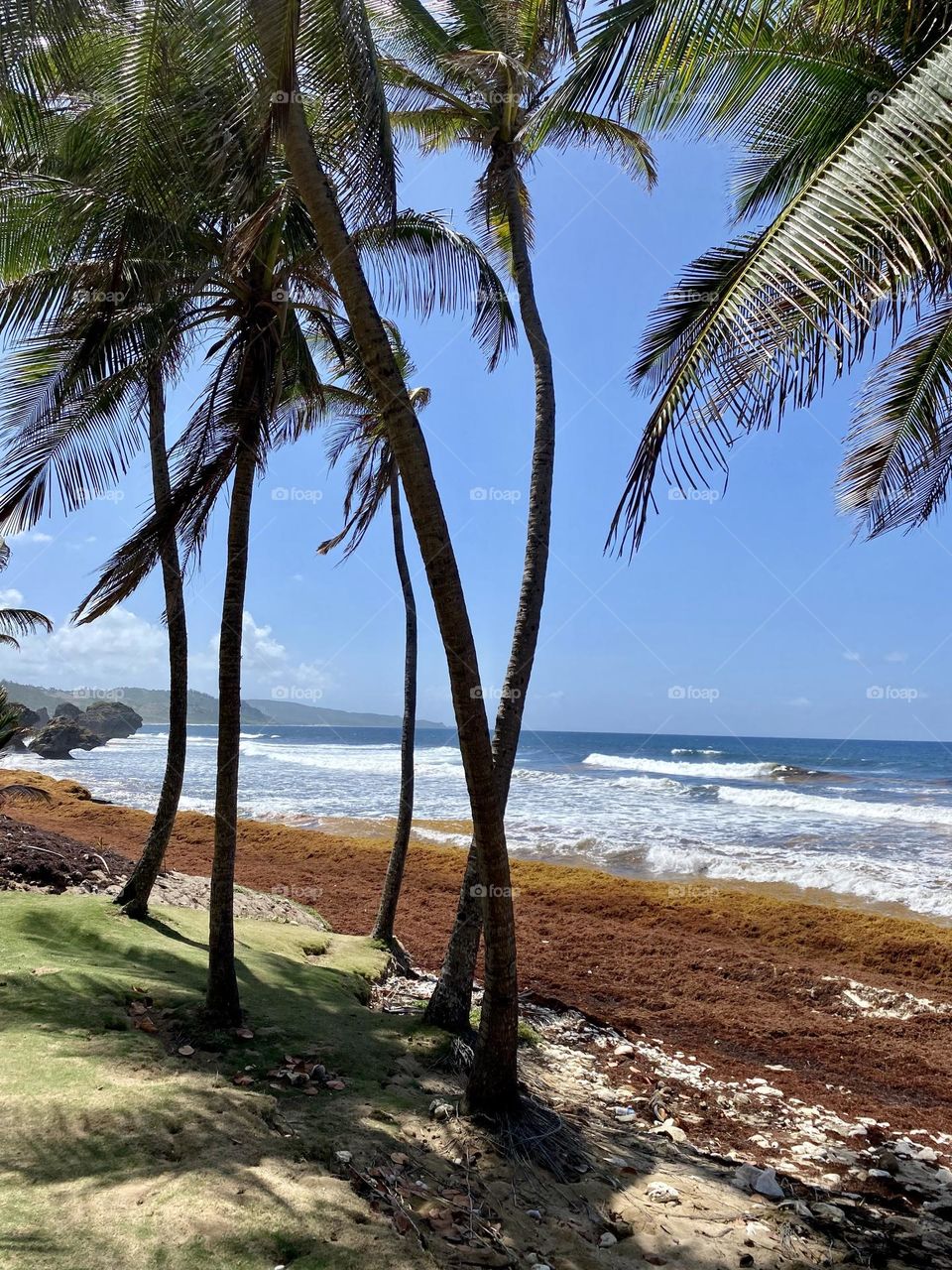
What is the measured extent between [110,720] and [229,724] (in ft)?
259

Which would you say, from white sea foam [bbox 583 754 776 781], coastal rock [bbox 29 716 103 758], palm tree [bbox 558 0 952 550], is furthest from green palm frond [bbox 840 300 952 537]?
coastal rock [bbox 29 716 103 758]

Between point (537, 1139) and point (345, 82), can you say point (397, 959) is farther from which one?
point (345, 82)

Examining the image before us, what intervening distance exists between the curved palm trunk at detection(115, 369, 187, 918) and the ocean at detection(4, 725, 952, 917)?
11.1 metres

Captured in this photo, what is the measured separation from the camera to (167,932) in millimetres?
7539

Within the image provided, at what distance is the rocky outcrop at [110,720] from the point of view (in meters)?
71.9

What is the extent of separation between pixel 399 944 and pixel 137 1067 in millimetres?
5687

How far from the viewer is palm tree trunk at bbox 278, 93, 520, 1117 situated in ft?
13.2

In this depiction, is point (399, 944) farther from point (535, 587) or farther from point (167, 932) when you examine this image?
point (535, 587)

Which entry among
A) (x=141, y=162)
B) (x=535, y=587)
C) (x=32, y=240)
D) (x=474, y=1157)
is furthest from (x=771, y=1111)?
(x=32, y=240)

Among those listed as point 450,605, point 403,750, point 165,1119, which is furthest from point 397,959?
point 450,605

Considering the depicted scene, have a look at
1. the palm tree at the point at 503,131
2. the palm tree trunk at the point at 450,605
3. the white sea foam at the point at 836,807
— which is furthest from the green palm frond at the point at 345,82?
the white sea foam at the point at 836,807

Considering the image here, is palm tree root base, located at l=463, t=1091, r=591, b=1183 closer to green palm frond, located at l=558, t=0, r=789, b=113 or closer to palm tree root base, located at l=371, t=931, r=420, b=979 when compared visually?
palm tree root base, located at l=371, t=931, r=420, b=979

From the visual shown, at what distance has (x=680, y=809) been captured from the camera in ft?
90.9

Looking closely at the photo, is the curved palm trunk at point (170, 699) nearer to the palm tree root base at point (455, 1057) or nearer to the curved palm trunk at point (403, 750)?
the curved palm trunk at point (403, 750)
